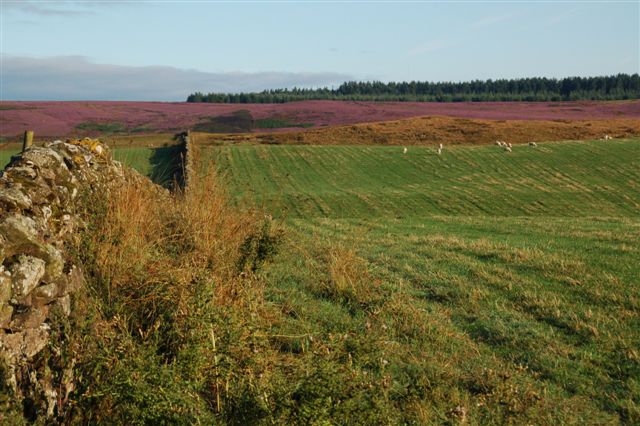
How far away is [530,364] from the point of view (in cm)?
716

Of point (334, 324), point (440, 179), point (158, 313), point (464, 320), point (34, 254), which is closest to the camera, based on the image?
point (34, 254)

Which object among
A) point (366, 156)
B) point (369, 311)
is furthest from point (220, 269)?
point (366, 156)

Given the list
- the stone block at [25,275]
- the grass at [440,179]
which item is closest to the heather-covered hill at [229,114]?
the grass at [440,179]

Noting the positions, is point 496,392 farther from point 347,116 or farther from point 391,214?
point 347,116

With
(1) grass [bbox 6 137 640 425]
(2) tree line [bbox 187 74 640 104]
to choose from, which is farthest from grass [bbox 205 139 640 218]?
(2) tree line [bbox 187 74 640 104]

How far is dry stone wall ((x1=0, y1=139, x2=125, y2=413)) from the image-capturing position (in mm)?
5038

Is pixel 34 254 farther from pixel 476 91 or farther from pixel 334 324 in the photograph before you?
pixel 476 91

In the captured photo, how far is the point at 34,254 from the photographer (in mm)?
5500

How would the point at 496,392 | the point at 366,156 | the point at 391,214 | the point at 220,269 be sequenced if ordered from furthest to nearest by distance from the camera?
the point at 366,156 < the point at 391,214 < the point at 220,269 < the point at 496,392

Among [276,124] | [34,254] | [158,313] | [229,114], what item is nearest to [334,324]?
[158,313]

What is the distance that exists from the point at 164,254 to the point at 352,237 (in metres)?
8.08

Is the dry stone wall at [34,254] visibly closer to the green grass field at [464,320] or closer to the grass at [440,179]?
the green grass field at [464,320]

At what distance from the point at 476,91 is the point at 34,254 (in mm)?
146279

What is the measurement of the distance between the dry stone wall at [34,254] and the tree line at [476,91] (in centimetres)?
11791
